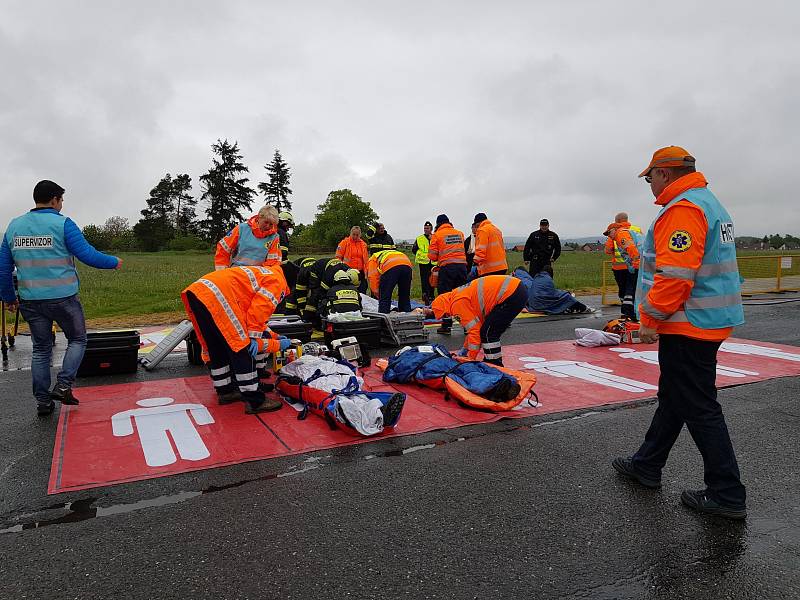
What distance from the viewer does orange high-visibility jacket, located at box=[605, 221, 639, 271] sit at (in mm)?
10234

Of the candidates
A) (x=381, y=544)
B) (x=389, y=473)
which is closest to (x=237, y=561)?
(x=381, y=544)

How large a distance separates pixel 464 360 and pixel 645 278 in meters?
3.03

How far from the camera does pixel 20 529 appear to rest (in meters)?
3.10

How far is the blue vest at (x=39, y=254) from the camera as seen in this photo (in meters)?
5.09

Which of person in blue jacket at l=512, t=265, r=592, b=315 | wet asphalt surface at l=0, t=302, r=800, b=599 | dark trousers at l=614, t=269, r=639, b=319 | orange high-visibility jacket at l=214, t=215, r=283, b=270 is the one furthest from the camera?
person in blue jacket at l=512, t=265, r=592, b=315

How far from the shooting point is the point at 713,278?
318cm

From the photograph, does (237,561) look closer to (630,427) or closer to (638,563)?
(638,563)

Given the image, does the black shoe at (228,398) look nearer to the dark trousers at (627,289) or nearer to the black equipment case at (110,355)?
the black equipment case at (110,355)

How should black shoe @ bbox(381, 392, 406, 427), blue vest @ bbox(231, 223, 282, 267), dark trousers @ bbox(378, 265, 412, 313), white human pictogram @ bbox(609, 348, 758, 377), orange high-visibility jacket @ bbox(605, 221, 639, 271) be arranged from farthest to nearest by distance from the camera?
orange high-visibility jacket @ bbox(605, 221, 639, 271), dark trousers @ bbox(378, 265, 412, 313), white human pictogram @ bbox(609, 348, 758, 377), blue vest @ bbox(231, 223, 282, 267), black shoe @ bbox(381, 392, 406, 427)

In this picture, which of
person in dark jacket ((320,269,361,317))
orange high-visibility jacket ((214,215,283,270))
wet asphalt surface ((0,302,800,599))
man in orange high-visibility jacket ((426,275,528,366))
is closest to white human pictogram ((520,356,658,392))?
man in orange high-visibility jacket ((426,275,528,366))

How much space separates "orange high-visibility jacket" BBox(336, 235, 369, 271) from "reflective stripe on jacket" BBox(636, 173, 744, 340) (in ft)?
29.7

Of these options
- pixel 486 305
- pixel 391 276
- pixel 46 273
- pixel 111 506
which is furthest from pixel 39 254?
pixel 391 276

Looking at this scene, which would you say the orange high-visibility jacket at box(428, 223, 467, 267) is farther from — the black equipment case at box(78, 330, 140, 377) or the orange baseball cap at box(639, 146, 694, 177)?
the orange baseball cap at box(639, 146, 694, 177)

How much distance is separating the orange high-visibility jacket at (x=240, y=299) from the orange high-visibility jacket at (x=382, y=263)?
4.79 metres
